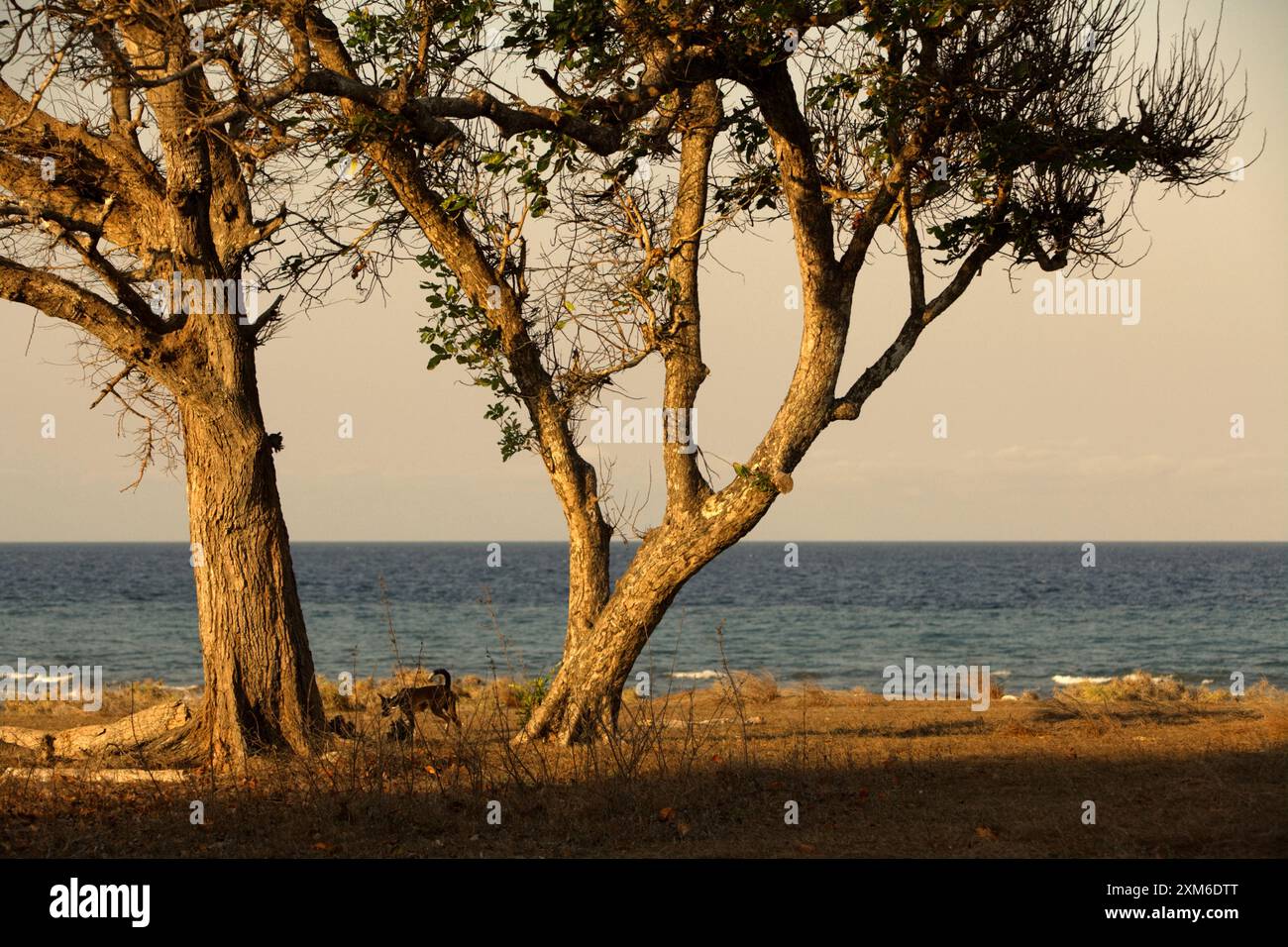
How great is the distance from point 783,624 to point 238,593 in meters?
38.9

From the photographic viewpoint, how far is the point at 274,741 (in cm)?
1095

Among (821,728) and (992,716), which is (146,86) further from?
(992,716)

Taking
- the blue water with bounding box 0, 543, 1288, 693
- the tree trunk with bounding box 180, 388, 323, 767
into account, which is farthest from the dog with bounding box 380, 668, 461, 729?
the blue water with bounding box 0, 543, 1288, 693

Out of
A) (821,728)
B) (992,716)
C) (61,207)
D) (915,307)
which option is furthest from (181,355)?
(992,716)

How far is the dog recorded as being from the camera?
34.8ft

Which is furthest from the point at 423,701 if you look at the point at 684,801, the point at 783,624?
the point at 783,624

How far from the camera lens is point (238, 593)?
432 inches

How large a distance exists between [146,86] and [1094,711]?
1232cm

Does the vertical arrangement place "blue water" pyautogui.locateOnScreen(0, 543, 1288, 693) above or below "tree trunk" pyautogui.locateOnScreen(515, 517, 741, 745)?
below

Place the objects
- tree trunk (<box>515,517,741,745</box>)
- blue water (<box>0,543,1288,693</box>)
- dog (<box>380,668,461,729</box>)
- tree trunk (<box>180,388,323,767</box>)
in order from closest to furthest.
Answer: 1. dog (<box>380,668,461,729</box>)
2. tree trunk (<box>180,388,323,767</box>)
3. tree trunk (<box>515,517,741,745</box>)
4. blue water (<box>0,543,1288,693</box>)

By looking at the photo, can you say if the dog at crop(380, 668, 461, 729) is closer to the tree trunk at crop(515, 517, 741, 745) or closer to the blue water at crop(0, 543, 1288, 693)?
the tree trunk at crop(515, 517, 741, 745)

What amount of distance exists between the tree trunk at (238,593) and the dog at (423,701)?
0.78 m

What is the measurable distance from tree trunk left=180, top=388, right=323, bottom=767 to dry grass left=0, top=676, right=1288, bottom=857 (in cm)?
63
